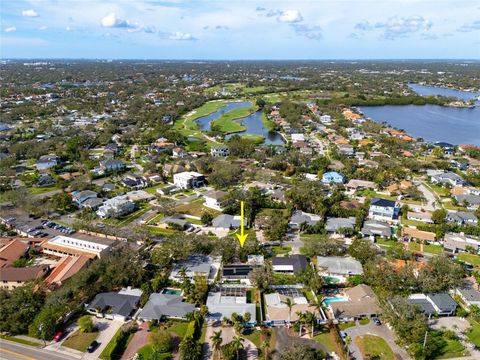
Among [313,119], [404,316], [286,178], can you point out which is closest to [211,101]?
[313,119]

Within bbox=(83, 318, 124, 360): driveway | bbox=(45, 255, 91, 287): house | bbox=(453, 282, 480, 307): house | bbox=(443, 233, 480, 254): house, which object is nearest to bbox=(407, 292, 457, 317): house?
bbox=(453, 282, 480, 307): house

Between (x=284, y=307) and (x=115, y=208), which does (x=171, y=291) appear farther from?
(x=115, y=208)

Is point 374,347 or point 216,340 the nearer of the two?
point 216,340

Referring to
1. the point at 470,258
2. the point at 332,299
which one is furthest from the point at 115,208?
the point at 470,258

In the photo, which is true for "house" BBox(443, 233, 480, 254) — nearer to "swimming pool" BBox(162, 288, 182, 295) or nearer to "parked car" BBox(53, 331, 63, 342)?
"swimming pool" BBox(162, 288, 182, 295)

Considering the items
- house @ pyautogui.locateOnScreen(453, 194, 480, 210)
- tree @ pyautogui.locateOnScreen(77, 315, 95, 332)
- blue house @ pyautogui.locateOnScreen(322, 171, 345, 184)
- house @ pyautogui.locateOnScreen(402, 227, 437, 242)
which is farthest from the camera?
blue house @ pyautogui.locateOnScreen(322, 171, 345, 184)

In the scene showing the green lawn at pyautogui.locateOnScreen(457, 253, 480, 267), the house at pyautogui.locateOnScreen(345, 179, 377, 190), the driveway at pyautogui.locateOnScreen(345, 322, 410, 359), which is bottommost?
the driveway at pyautogui.locateOnScreen(345, 322, 410, 359)
